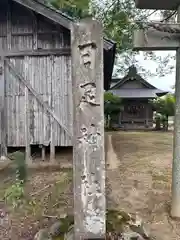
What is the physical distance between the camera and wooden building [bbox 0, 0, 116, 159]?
9.02 meters

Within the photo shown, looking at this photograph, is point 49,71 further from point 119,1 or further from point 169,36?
point 119,1

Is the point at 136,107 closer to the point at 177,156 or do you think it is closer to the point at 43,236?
the point at 177,156

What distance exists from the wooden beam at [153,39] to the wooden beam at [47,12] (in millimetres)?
4022

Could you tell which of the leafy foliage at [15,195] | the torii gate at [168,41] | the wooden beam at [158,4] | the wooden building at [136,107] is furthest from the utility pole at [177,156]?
the wooden building at [136,107]

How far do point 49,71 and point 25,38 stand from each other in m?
1.24

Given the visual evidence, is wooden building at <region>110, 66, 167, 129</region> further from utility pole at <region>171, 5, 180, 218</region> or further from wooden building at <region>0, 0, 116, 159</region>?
utility pole at <region>171, 5, 180, 218</region>

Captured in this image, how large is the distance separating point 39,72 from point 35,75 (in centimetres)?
15

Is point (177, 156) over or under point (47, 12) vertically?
under

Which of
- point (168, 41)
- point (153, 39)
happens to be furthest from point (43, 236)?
point (168, 41)

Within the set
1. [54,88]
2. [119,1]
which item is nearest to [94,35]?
[54,88]

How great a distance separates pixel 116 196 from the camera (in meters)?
6.14

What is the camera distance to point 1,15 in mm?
9164

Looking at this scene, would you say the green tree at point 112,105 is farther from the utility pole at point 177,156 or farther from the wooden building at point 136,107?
the utility pole at point 177,156

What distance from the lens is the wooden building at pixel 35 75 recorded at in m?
9.02
